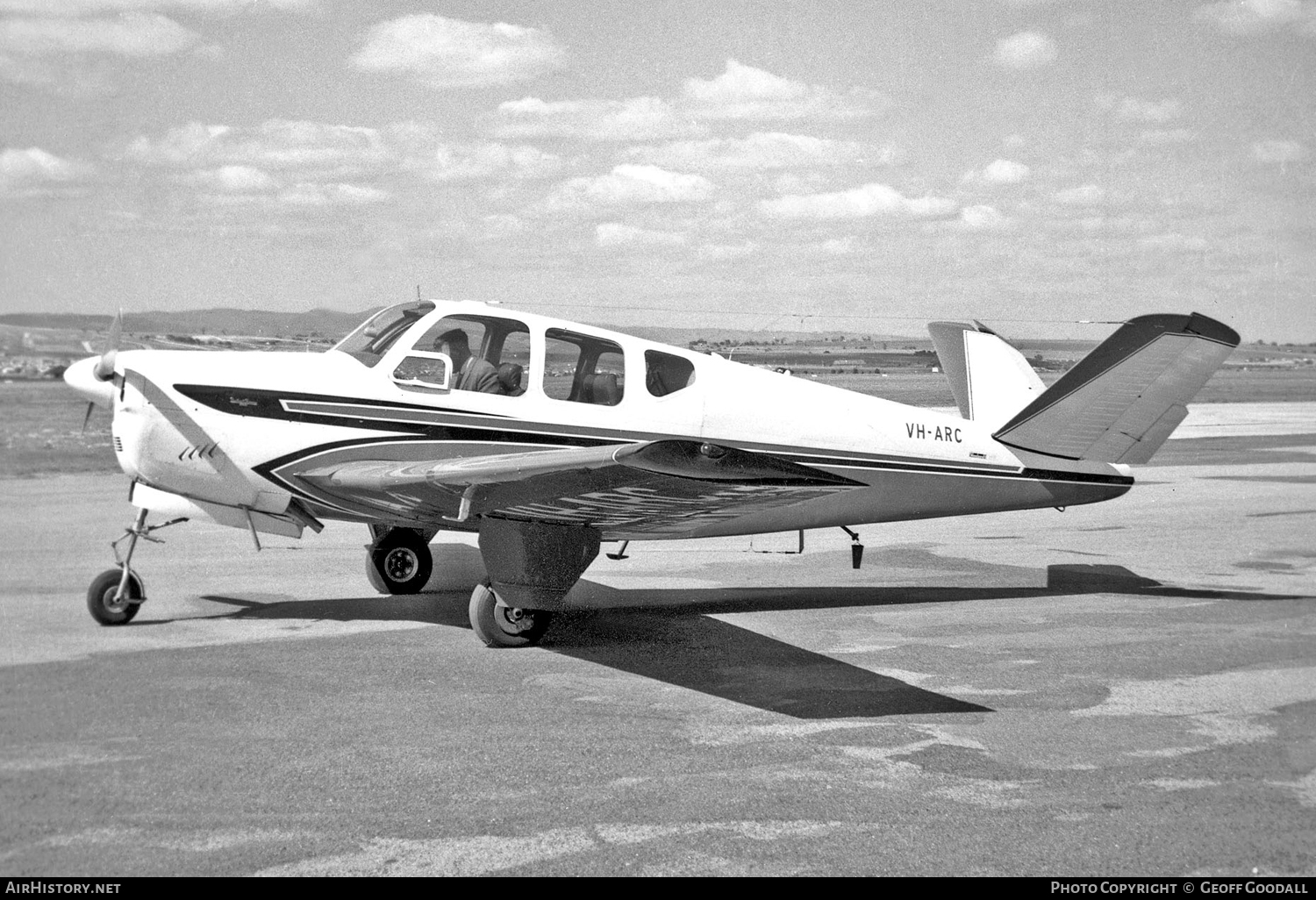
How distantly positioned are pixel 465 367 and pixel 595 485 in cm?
208

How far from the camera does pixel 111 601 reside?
25.4 feet

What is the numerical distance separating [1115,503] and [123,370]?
1347 cm

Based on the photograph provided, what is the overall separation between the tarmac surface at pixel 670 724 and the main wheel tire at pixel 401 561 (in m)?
0.24

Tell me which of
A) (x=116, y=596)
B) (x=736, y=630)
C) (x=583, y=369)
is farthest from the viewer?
(x=736, y=630)

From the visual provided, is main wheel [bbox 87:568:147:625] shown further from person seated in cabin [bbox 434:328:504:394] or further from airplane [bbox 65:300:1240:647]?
person seated in cabin [bbox 434:328:504:394]

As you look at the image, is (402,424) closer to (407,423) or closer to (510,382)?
(407,423)

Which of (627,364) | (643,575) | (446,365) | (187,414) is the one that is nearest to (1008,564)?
(643,575)

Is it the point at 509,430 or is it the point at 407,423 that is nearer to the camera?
the point at 407,423

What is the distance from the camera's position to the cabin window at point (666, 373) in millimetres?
8344

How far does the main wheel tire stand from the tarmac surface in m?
0.24

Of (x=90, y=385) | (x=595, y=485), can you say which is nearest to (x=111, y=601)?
(x=90, y=385)

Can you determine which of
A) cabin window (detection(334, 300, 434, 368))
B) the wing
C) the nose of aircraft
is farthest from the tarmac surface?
cabin window (detection(334, 300, 434, 368))

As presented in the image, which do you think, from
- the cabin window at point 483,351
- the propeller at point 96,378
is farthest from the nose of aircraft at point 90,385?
the cabin window at point 483,351

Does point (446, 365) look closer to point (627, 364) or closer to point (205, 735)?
point (627, 364)
